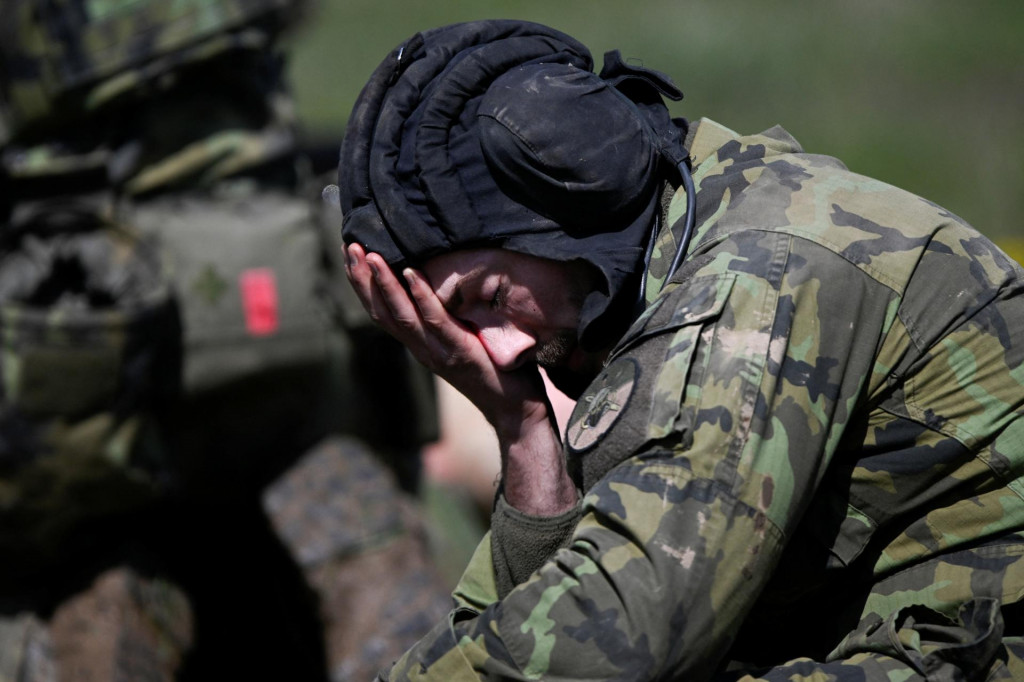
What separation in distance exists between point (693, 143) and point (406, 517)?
11.3 feet

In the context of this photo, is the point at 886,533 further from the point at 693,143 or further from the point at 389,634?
the point at 389,634

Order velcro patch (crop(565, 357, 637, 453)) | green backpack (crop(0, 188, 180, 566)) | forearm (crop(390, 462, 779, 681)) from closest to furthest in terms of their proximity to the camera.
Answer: forearm (crop(390, 462, 779, 681)), velcro patch (crop(565, 357, 637, 453)), green backpack (crop(0, 188, 180, 566))

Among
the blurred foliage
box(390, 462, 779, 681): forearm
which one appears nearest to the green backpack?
box(390, 462, 779, 681): forearm

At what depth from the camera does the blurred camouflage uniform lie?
5012 millimetres

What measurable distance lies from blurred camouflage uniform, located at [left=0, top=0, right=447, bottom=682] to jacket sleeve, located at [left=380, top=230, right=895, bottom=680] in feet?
10.5

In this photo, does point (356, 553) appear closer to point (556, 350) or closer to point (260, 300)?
point (260, 300)

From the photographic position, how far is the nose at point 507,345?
263cm

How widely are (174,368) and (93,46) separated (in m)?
1.38

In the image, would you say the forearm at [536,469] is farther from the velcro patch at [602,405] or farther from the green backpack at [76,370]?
the green backpack at [76,370]

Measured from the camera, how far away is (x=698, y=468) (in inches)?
79.3

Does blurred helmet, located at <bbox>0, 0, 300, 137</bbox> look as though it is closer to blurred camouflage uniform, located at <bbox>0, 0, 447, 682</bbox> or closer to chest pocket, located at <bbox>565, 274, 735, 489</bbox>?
blurred camouflage uniform, located at <bbox>0, 0, 447, 682</bbox>

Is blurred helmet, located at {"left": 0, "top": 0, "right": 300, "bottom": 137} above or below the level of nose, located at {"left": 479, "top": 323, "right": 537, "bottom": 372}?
below

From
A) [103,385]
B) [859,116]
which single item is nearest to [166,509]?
[103,385]

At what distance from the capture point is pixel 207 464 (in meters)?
5.53
